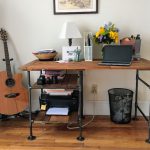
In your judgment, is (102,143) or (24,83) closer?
(102,143)

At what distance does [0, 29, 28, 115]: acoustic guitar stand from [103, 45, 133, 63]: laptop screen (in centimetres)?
103

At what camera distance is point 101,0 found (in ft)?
7.81

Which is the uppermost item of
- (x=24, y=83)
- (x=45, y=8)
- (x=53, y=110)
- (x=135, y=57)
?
(x=45, y=8)

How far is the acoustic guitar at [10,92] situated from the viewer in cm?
232

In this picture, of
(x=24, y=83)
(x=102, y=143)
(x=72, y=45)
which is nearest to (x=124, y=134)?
(x=102, y=143)

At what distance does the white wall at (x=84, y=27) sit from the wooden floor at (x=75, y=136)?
14.4 inches

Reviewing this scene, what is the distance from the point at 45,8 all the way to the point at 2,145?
1.57 metres

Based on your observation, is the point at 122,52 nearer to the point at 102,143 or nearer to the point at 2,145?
the point at 102,143

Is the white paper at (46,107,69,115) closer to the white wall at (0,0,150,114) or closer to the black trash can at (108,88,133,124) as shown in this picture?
the white wall at (0,0,150,114)

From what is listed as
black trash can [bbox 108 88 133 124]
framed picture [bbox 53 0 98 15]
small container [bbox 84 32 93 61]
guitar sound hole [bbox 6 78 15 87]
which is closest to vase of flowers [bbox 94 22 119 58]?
small container [bbox 84 32 93 61]

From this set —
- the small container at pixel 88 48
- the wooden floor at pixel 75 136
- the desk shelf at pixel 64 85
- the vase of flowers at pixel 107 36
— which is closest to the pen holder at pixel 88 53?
the small container at pixel 88 48

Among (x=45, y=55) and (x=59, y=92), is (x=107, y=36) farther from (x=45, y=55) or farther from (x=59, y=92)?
(x=59, y=92)

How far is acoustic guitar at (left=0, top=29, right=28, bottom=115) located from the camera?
2320mm

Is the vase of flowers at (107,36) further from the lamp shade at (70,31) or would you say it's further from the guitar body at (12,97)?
the guitar body at (12,97)
